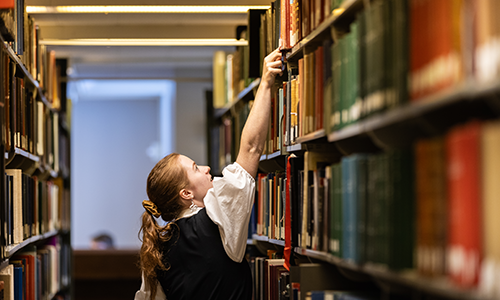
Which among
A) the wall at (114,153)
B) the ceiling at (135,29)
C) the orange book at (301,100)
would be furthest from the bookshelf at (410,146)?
the wall at (114,153)

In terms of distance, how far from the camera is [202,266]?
7.30ft

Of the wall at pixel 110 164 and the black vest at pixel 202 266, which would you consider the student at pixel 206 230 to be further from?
the wall at pixel 110 164

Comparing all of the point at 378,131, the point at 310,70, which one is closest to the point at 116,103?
the point at 310,70

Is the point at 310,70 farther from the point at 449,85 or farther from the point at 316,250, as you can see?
the point at 449,85

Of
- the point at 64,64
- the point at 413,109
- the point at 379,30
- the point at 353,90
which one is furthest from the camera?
the point at 64,64

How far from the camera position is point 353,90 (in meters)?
1.48

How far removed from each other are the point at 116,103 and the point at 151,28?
4.45 meters

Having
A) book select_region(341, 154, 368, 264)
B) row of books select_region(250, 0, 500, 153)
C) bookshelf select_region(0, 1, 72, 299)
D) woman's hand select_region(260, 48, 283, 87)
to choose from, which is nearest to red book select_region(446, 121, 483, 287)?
row of books select_region(250, 0, 500, 153)

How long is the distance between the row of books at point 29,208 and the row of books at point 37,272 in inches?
4.5

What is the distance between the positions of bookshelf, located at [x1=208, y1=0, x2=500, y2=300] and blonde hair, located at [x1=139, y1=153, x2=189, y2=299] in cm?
69

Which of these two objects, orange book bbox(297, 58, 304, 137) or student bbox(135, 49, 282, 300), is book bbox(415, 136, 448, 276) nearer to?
orange book bbox(297, 58, 304, 137)

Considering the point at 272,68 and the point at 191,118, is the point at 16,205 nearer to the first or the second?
the point at 272,68

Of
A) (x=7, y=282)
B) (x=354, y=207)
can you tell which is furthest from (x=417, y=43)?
(x=7, y=282)

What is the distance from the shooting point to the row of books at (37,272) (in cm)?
241
